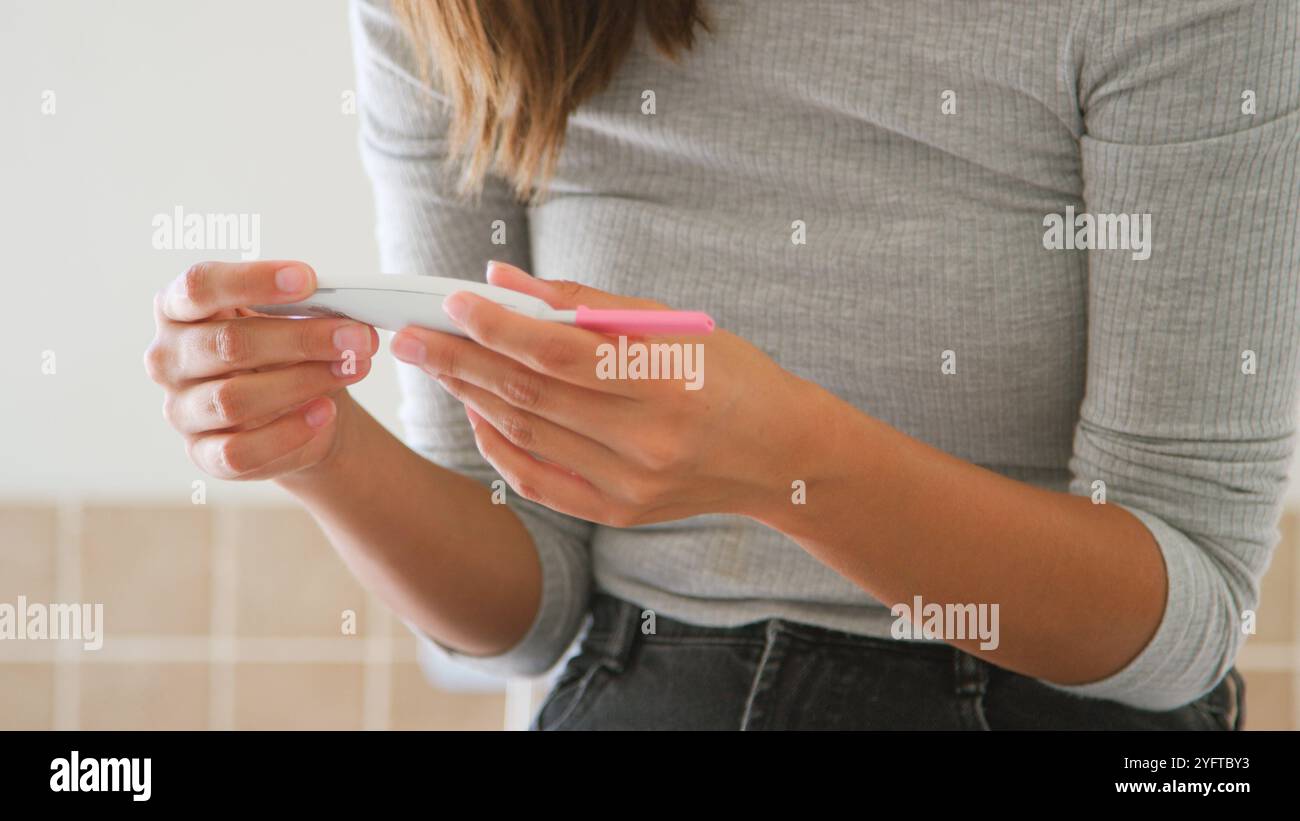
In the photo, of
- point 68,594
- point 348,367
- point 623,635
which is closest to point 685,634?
point 623,635

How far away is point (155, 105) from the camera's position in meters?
1.24

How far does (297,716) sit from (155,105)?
2.43ft

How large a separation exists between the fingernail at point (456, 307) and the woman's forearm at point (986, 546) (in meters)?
0.17

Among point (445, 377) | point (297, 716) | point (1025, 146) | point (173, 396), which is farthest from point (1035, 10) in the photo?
point (297, 716)

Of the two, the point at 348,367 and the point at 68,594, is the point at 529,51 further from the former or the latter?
the point at 68,594

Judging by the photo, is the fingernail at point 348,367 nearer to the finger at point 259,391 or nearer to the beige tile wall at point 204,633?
the finger at point 259,391

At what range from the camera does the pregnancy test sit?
0.42 m

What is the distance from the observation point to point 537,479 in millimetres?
488

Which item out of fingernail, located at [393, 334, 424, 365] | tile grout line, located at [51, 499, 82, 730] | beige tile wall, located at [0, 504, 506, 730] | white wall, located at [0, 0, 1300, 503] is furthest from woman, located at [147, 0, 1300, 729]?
tile grout line, located at [51, 499, 82, 730]

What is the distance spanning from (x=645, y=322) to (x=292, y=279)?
15cm

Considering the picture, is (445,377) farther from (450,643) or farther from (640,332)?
(450,643)

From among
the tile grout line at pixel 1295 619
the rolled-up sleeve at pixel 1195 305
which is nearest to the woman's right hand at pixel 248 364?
the rolled-up sleeve at pixel 1195 305

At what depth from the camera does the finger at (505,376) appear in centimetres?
44

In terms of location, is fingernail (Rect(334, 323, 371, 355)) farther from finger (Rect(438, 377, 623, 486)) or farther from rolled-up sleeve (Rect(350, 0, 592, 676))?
rolled-up sleeve (Rect(350, 0, 592, 676))
